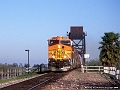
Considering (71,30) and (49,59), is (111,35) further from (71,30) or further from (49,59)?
(71,30)

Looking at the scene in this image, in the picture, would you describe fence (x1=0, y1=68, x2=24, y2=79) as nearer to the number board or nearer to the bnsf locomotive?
the bnsf locomotive

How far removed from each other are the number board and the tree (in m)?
34.6

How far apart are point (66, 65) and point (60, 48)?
8.65 ft

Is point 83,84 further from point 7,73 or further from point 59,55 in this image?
point 59,55

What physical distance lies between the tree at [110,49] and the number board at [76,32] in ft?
114

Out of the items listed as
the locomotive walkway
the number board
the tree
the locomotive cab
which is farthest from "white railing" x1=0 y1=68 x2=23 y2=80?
the number board

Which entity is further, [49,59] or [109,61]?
[109,61]

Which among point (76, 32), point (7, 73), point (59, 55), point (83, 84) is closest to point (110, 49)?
point (59, 55)

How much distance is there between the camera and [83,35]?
95.7 meters

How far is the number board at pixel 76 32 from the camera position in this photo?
93250mm

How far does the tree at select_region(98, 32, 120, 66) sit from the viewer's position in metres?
55.6

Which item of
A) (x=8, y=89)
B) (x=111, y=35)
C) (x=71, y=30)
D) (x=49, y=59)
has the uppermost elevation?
(x=71, y=30)

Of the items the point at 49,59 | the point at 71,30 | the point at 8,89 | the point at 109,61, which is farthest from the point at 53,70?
the point at 71,30

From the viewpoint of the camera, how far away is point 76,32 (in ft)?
310
